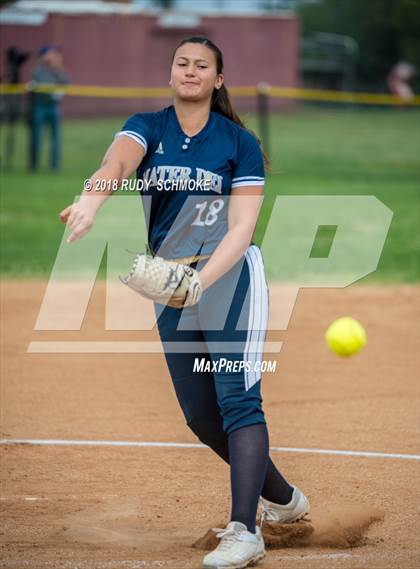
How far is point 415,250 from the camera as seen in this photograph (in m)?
14.7

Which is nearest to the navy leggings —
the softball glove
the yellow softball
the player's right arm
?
the softball glove

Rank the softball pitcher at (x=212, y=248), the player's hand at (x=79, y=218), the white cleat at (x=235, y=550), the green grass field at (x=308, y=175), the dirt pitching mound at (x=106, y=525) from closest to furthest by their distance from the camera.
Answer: the player's hand at (x=79, y=218) → the white cleat at (x=235, y=550) → the softball pitcher at (x=212, y=248) → the dirt pitching mound at (x=106, y=525) → the green grass field at (x=308, y=175)

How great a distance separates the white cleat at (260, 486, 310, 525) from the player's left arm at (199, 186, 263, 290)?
4.01 ft

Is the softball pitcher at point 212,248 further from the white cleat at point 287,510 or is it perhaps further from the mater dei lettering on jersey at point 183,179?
the white cleat at point 287,510

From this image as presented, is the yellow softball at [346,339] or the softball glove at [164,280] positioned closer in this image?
the softball glove at [164,280]

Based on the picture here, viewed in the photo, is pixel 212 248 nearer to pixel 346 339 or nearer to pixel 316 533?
pixel 346 339

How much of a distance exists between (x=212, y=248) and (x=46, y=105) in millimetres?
→ 17977

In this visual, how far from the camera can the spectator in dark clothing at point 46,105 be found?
21.9 m

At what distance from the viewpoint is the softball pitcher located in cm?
459

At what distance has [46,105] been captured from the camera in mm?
22078

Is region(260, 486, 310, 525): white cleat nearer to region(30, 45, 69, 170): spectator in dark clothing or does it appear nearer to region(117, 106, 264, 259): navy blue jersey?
region(117, 106, 264, 259): navy blue jersey

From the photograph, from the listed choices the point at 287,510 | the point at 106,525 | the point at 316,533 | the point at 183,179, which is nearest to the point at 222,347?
the point at 183,179

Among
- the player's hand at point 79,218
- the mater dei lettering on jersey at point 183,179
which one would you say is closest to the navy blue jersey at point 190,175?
the mater dei lettering on jersey at point 183,179

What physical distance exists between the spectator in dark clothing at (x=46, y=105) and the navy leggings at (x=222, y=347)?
17619 mm
